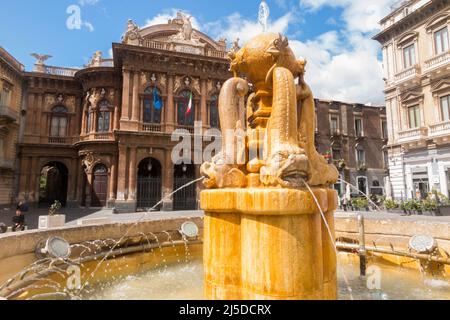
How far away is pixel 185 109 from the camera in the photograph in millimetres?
22531

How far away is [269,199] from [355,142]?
35.0m

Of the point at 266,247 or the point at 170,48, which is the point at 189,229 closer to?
the point at 266,247

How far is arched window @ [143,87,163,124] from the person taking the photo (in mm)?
21672

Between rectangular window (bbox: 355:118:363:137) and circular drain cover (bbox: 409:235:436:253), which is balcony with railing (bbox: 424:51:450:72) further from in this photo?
circular drain cover (bbox: 409:235:436:253)

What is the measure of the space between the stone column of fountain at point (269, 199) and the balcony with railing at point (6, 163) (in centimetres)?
2380

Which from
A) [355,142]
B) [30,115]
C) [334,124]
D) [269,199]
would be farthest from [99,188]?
[355,142]

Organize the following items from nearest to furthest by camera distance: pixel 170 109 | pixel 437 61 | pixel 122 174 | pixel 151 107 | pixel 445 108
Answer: pixel 445 108, pixel 437 61, pixel 122 174, pixel 151 107, pixel 170 109

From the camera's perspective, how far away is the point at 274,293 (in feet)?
9.11

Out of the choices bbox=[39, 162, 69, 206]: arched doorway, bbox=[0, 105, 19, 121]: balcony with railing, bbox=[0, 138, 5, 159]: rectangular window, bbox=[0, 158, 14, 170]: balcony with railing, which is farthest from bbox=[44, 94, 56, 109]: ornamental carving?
bbox=[0, 158, 14, 170]: balcony with railing

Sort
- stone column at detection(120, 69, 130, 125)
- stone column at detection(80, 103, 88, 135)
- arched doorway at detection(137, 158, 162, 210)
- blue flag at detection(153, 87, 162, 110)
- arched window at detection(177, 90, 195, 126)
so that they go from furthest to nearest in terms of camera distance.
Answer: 1. stone column at detection(80, 103, 88, 135)
2. arched window at detection(177, 90, 195, 126)
3. blue flag at detection(153, 87, 162, 110)
4. stone column at detection(120, 69, 130, 125)
5. arched doorway at detection(137, 158, 162, 210)

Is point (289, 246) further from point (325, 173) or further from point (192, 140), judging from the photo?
point (192, 140)

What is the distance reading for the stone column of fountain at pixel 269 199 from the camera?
283 centimetres
